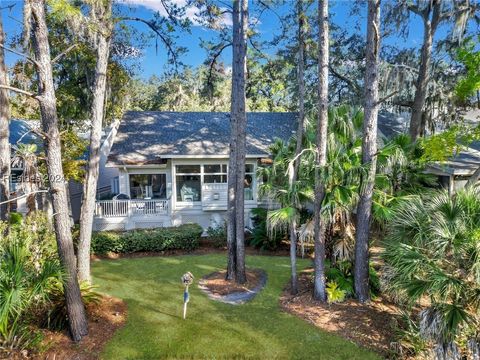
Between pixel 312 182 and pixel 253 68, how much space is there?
182 inches

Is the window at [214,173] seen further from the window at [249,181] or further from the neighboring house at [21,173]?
the neighboring house at [21,173]

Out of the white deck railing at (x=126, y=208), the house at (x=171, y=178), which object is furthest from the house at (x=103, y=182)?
the white deck railing at (x=126, y=208)

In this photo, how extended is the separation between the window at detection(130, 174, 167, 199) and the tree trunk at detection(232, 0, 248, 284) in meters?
7.58

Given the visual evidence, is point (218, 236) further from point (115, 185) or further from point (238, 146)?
point (115, 185)

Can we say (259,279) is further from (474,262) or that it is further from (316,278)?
(474,262)

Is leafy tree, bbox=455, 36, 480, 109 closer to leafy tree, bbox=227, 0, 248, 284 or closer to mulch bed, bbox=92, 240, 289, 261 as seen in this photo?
leafy tree, bbox=227, 0, 248, 284

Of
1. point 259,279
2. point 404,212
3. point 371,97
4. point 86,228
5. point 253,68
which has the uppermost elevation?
point 253,68

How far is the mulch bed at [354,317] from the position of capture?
627cm

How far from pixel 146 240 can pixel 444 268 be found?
10.0 m

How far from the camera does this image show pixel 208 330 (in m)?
6.75

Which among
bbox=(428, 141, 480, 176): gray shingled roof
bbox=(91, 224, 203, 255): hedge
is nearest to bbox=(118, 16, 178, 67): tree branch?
bbox=(91, 224, 203, 255): hedge

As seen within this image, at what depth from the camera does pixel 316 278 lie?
7.97 metres

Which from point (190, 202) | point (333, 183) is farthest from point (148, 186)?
point (333, 183)

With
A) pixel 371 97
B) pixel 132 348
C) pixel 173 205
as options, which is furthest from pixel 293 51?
pixel 132 348
